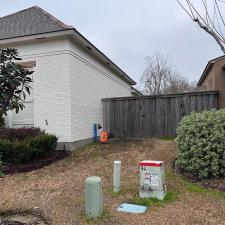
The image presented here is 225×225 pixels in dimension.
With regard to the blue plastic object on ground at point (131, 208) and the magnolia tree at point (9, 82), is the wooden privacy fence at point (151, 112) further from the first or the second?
the magnolia tree at point (9, 82)

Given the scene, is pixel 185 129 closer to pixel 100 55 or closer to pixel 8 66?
pixel 8 66

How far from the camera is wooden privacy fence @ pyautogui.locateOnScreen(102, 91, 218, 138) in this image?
12562 millimetres

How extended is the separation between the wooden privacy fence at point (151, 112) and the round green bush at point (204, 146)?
16.3ft

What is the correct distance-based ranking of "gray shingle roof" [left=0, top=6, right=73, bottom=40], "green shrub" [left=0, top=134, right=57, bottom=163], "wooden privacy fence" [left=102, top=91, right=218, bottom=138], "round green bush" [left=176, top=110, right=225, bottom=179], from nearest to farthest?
"round green bush" [left=176, top=110, right=225, bottom=179], "green shrub" [left=0, top=134, right=57, bottom=163], "gray shingle roof" [left=0, top=6, right=73, bottom=40], "wooden privacy fence" [left=102, top=91, right=218, bottom=138]

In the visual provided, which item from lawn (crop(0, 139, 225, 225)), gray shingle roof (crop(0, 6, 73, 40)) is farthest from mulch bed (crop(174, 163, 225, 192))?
gray shingle roof (crop(0, 6, 73, 40))

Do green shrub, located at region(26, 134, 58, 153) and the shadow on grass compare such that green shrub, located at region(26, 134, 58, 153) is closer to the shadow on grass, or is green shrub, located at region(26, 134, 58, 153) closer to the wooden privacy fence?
the wooden privacy fence

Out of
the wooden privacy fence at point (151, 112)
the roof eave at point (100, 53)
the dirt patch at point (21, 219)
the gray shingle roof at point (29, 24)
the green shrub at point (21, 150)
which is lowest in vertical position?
the dirt patch at point (21, 219)

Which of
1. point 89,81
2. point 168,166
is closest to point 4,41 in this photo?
point 89,81

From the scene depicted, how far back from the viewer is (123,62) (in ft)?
125

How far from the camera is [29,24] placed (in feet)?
39.9

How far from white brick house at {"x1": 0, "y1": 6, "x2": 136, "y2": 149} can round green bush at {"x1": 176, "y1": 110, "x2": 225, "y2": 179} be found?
484cm

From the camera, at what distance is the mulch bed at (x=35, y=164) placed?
861 cm

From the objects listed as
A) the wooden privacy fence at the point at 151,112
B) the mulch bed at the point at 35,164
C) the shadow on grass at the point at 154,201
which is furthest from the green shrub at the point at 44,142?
the shadow on grass at the point at 154,201

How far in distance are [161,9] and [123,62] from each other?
30241 millimetres
